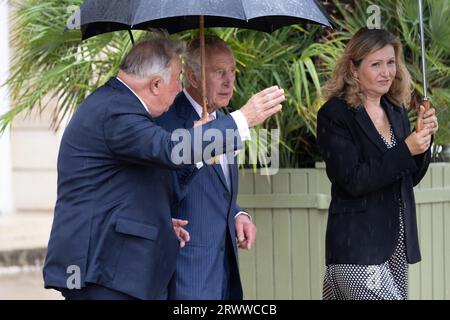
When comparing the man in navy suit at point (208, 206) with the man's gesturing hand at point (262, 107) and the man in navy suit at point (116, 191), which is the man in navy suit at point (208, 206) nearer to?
the man in navy suit at point (116, 191)

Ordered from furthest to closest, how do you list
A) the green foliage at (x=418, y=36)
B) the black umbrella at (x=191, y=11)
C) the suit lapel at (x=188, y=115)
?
the green foliage at (x=418, y=36) → the suit lapel at (x=188, y=115) → the black umbrella at (x=191, y=11)

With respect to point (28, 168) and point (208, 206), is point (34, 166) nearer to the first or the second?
point (28, 168)

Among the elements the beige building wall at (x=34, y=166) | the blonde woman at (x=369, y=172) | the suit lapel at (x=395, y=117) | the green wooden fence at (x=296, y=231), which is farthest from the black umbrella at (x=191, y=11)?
the beige building wall at (x=34, y=166)

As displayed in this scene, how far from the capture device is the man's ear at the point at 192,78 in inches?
173

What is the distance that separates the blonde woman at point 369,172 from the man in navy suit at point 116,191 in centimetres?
76

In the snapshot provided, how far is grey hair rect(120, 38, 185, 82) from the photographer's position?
3990mm

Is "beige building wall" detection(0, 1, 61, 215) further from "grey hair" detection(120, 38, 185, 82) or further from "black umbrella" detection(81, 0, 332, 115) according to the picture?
"grey hair" detection(120, 38, 185, 82)

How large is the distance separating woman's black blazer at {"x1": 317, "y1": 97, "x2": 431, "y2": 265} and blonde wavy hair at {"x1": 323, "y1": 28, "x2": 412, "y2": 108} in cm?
8

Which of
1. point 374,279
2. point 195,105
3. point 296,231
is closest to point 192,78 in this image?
point 195,105

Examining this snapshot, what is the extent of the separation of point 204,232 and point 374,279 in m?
0.75

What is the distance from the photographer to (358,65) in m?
4.70
